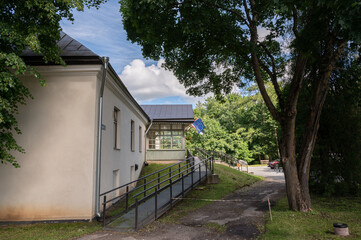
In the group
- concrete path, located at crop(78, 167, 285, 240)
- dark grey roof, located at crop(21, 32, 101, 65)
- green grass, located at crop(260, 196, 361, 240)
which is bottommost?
concrete path, located at crop(78, 167, 285, 240)

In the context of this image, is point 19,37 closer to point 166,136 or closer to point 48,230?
point 48,230

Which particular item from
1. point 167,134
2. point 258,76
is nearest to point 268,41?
point 258,76

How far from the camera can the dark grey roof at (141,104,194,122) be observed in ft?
67.4

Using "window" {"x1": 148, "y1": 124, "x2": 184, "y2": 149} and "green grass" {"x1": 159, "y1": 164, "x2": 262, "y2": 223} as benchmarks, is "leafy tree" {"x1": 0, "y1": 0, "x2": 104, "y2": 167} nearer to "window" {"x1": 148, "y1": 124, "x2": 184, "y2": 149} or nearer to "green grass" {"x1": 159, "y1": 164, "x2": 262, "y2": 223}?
"green grass" {"x1": 159, "y1": 164, "x2": 262, "y2": 223}

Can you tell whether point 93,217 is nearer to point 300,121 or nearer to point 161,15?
point 161,15

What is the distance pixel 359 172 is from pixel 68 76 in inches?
423

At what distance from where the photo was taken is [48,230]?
6254 millimetres

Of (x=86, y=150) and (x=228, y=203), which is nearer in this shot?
(x=86, y=150)

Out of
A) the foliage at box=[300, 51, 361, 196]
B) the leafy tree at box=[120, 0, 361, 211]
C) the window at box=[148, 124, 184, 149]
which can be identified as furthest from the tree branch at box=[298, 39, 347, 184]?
the window at box=[148, 124, 184, 149]

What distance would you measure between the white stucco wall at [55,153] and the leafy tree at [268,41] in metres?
2.61

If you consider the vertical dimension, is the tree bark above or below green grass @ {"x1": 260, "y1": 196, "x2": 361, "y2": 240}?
above

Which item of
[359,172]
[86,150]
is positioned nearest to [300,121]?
[359,172]

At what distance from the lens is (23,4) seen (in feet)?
19.1

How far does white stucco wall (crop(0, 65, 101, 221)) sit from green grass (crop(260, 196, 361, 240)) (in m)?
4.81
